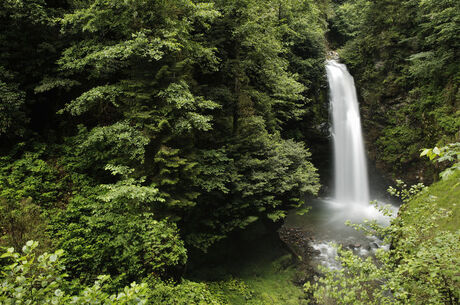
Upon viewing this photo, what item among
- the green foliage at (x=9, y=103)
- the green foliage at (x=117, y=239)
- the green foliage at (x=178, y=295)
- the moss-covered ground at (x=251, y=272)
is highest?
the green foliage at (x=9, y=103)

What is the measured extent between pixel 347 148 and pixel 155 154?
52.9ft

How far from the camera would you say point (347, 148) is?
62.0 feet

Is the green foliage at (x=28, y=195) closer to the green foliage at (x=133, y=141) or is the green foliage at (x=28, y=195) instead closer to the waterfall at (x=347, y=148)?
the green foliage at (x=133, y=141)

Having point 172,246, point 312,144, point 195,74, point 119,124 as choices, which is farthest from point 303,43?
point 172,246

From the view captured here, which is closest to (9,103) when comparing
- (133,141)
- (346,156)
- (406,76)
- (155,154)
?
(133,141)

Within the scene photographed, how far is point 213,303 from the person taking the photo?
19.7 ft

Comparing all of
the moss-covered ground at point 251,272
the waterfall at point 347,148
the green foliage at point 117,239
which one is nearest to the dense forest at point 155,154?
the green foliage at point 117,239

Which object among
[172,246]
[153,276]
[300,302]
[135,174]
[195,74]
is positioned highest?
[195,74]

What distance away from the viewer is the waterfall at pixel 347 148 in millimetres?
18688

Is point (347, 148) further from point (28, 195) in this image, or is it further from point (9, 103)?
point (9, 103)

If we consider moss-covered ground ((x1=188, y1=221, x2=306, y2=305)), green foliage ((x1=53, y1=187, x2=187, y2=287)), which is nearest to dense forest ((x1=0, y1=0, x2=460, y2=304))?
green foliage ((x1=53, y1=187, x2=187, y2=287))

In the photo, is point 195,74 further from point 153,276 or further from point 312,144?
point 312,144

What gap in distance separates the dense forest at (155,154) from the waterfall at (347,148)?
5.79 metres

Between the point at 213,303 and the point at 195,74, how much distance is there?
8.12 meters
